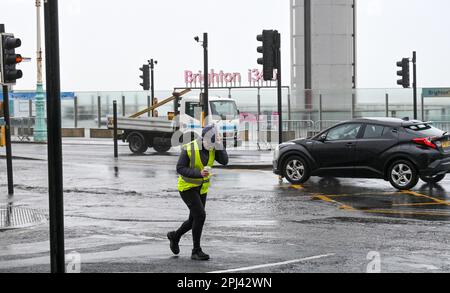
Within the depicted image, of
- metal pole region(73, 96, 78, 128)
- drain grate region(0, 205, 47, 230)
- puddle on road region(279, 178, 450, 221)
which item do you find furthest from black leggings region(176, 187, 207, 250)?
metal pole region(73, 96, 78, 128)

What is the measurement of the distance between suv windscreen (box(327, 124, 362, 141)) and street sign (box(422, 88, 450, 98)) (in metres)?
20.6

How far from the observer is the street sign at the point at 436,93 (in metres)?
39.8

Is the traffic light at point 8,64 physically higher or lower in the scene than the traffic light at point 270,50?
lower

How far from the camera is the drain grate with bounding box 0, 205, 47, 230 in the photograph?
46.6 feet

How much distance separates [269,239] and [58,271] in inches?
198

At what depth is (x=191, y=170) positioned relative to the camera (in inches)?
425

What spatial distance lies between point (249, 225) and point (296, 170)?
22.2 ft

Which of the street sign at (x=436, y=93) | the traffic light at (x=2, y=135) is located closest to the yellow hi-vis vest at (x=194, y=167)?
the traffic light at (x=2, y=135)

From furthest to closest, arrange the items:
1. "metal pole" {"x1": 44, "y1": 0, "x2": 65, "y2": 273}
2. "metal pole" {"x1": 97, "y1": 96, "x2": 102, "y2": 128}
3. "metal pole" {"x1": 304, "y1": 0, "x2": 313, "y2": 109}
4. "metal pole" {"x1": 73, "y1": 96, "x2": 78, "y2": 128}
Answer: "metal pole" {"x1": 73, "y1": 96, "x2": 78, "y2": 128} → "metal pole" {"x1": 97, "y1": 96, "x2": 102, "y2": 128} → "metal pole" {"x1": 304, "y1": 0, "x2": 313, "y2": 109} → "metal pole" {"x1": 44, "y1": 0, "x2": 65, "y2": 273}

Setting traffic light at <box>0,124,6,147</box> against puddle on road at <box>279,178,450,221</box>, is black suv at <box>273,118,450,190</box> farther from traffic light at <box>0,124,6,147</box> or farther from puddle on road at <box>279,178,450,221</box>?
traffic light at <box>0,124,6,147</box>

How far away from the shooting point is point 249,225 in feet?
45.9

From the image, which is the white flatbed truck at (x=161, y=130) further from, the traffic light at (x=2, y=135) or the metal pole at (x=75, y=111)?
the metal pole at (x=75, y=111)

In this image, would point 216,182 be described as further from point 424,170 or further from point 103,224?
point 103,224
